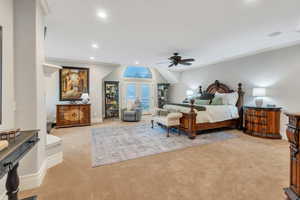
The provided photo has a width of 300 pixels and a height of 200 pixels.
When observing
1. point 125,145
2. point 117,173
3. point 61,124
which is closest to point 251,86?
point 125,145

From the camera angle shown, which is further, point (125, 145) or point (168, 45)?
point (168, 45)

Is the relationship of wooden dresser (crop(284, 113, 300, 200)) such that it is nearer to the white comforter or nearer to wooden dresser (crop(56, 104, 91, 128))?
the white comforter

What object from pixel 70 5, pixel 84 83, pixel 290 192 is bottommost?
pixel 290 192

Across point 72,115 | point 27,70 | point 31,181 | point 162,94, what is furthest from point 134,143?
point 162,94

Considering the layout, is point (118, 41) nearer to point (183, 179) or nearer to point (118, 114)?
point (183, 179)

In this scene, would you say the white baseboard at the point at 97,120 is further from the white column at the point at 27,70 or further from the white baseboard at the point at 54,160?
the white column at the point at 27,70

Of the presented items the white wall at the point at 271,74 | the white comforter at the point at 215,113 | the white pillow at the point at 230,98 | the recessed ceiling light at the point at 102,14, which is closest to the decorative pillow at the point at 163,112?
the white comforter at the point at 215,113

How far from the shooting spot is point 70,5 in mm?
2238

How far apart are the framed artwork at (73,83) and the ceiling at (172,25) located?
124 centimetres

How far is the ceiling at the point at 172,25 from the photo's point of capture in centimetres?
222

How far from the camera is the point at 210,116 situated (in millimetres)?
4320

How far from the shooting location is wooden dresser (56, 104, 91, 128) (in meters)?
5.13

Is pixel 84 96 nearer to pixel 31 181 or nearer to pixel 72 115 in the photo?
pixel 72 115

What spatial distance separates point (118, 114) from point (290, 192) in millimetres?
6530
